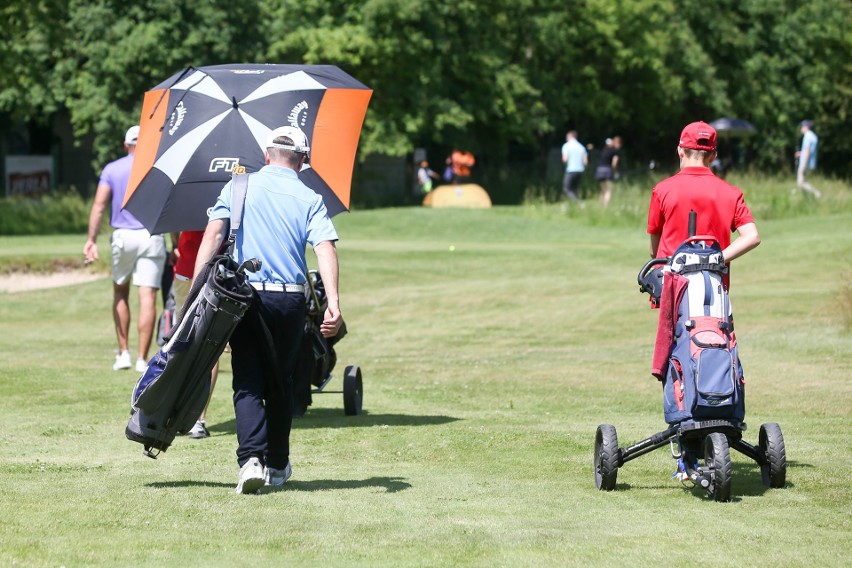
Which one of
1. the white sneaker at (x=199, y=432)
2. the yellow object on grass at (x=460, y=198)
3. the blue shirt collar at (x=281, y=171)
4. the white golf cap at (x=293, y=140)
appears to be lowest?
the yellow object on grass at (x=460, y=198)

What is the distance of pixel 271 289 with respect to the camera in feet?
23.9

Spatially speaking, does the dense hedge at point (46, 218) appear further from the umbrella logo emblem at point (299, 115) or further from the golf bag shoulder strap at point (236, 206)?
the golf bag shoulder strap at point (236, 206)

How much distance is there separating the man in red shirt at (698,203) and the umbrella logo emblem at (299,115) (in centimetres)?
284

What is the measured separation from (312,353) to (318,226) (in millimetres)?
1665

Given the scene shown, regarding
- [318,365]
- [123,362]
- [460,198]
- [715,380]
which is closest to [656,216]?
[715,380]

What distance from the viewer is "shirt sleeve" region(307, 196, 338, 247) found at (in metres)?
7.41

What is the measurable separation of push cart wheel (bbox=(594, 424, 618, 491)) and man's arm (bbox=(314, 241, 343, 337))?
1.44 m

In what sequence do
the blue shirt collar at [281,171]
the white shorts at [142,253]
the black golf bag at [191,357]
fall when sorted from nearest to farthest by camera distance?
1. the black golf bag at [191,357]
2. the blue shirt collar at [281,171]
3. the white shorts at [142,253]

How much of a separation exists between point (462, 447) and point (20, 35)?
1328 inches

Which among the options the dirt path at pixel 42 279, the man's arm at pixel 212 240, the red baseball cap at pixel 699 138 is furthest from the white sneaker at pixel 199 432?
the dirt path at pixel 42 279

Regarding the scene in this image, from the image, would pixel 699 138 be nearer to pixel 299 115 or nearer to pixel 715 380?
pixel 715 380

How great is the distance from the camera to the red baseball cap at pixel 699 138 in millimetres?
7773

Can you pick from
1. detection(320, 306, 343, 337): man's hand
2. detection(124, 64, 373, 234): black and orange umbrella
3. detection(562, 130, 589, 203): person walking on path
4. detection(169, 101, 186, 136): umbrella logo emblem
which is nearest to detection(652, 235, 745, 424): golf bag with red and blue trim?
detection(320, 306, 343, 337): man's hand

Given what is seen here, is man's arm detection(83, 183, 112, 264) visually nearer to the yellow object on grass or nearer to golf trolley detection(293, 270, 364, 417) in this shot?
golf trolley detection(293, 270, 364, 417)
